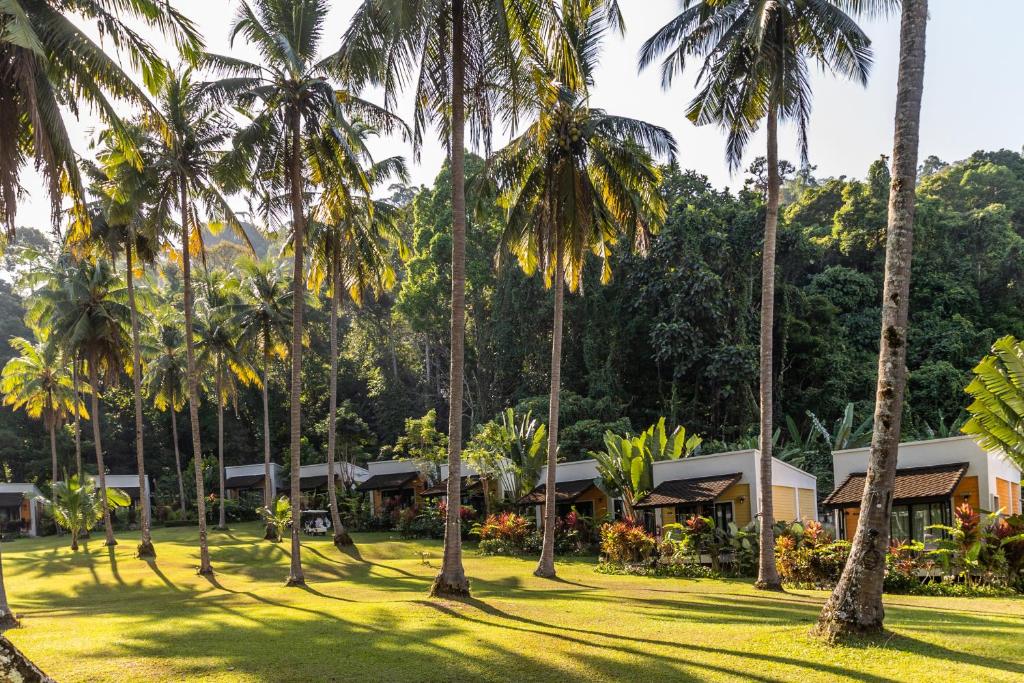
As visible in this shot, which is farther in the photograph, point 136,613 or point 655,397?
point 655,397

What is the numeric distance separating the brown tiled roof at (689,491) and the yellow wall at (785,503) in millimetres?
1185

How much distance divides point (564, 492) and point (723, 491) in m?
7.33

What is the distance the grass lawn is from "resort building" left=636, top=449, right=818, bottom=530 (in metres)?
3.99

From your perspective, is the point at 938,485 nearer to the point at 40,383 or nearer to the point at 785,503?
the point at 785,503

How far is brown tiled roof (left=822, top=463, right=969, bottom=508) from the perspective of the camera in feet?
57.4

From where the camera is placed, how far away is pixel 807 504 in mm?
24703

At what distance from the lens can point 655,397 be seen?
1474 inches

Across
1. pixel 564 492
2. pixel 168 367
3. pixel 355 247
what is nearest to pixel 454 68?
pixel 355 247

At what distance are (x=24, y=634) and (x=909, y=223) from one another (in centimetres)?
1315

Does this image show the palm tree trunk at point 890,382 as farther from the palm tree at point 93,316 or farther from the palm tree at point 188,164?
the palm tree at point 93,316

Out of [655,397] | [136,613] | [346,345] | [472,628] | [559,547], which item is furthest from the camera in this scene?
[346,345]

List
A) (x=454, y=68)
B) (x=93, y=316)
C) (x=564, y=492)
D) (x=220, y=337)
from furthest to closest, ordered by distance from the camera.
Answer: (x=220, y=337) < (x=93, y=316) < (x=564, y=492) < (x=454, y=68)

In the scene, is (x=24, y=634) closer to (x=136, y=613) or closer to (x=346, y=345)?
(x=136, y=613)

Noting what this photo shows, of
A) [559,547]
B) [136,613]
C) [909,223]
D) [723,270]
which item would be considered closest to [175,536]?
[559,547]
